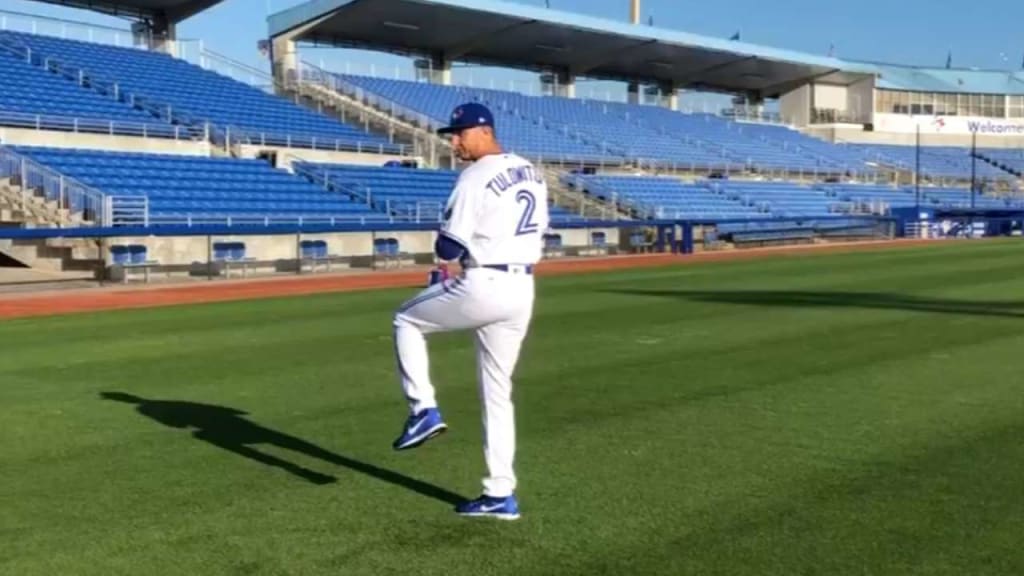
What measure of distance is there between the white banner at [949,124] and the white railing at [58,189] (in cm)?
6310

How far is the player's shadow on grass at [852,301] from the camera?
17688 millimetres

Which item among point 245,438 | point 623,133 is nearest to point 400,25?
point 623,133

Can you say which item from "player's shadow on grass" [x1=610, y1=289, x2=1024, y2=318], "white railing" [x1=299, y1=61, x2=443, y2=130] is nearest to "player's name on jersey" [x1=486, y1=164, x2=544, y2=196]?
"player's shadow on grass" [x1=610, y1=289, x2=1024, y2=318]

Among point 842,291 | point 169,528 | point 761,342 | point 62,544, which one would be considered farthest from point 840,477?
point 842,291

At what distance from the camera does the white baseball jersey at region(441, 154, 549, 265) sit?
5570mm

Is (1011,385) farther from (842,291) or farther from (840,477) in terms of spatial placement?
(842,291)

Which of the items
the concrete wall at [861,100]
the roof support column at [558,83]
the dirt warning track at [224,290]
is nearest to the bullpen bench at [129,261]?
the dirt warning track at [224,290]

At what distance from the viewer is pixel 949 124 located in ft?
274

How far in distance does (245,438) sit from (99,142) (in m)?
26.6

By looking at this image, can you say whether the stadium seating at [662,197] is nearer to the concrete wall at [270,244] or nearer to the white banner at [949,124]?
the concrete wall at [270,244]

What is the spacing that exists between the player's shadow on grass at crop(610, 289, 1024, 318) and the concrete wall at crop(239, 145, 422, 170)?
17.5 m

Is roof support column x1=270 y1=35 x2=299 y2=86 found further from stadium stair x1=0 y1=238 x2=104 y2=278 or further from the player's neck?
the player's neck

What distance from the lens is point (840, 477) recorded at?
6.94 m

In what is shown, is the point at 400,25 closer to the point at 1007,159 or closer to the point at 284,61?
the point at 284,61
